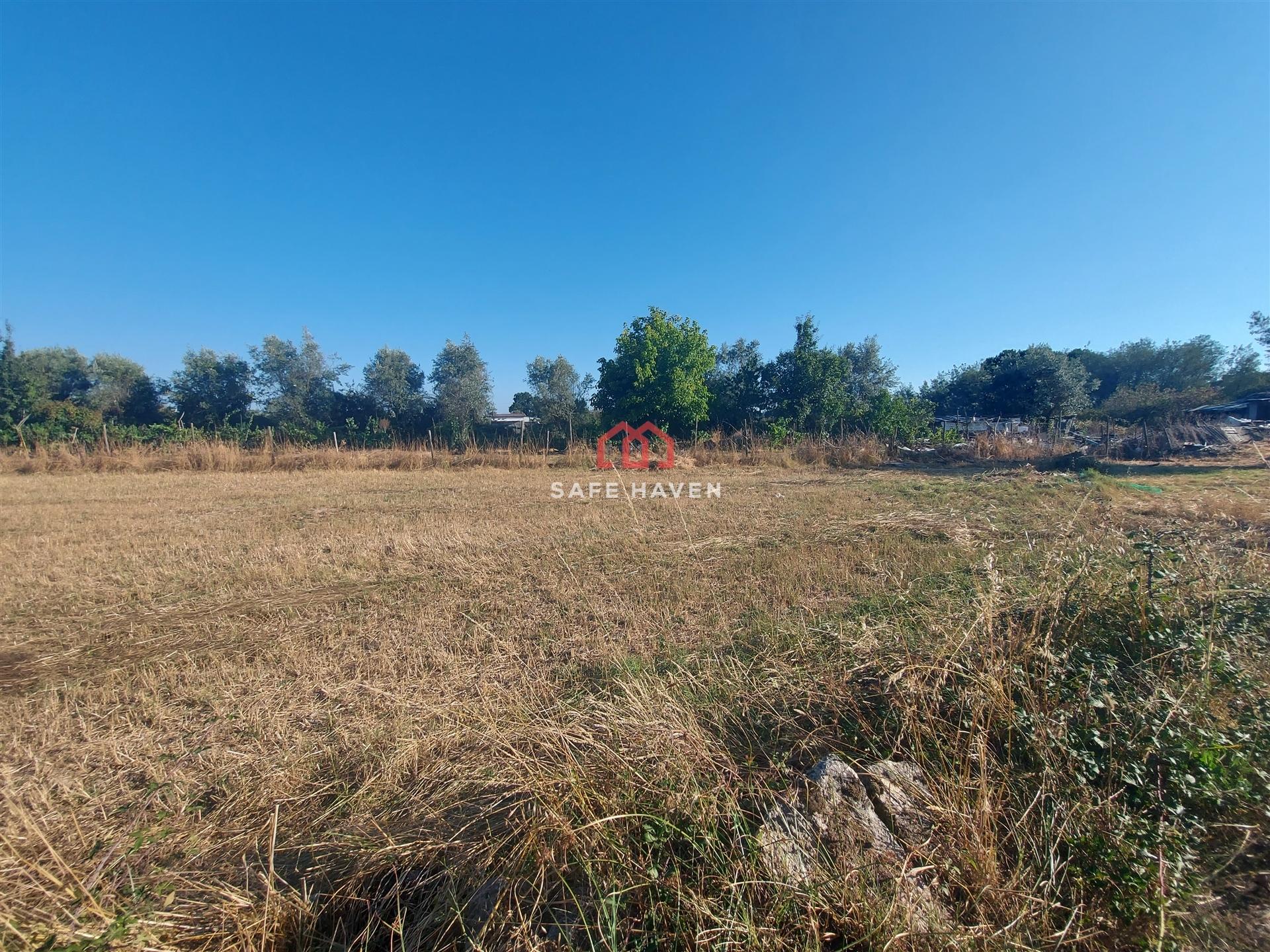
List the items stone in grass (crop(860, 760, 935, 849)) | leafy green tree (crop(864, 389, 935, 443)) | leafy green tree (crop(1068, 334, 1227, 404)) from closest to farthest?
stone in grass (crop(860, 760, 935, 849)) → leafy green tree (crop(864, 389, 935, 443)) → leafy green tree (crop(1068, 334, 1227, 404))

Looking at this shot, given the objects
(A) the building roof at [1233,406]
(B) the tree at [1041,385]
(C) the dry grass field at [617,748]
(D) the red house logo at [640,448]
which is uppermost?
(B) the tree at [1041,385]

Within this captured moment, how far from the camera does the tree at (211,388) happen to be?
72.9 feet

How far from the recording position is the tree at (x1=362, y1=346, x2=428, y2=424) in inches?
871

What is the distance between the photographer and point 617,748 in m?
1.64

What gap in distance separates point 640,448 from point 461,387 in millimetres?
11266

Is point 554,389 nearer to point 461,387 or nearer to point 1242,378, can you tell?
point 461,387

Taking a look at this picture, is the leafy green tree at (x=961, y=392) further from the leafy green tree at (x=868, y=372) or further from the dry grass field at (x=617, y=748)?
the dry grass field at (x=617, y=748)

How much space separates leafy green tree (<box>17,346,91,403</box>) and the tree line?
0.06 meters

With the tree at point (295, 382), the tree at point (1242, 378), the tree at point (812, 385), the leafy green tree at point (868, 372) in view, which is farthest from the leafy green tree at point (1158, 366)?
the tree at point (295, 382)

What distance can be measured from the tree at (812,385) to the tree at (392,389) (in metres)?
17.1

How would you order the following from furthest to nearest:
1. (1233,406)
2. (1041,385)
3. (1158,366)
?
(1158,366) < (1041,385) < (1233,406)

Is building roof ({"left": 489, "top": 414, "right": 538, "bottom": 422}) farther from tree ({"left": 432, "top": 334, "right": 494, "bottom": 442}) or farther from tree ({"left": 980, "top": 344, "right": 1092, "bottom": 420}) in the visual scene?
tree ({"left": 980, "top": 344, "right": 1092, "bottom": 420})

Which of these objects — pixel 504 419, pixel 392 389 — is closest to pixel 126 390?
pixel 392 389

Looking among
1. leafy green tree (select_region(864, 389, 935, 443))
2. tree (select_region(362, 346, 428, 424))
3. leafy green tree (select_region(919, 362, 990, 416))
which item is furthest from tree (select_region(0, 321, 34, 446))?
leafy green tree (select_region(919, 362, 990, 416))
